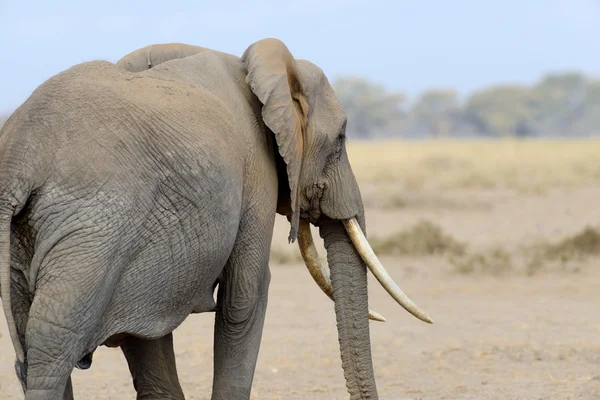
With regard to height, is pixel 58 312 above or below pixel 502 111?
below

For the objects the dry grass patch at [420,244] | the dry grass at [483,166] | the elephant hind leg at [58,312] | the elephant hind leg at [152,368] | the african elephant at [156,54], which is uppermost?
the dry grass at [483,166]

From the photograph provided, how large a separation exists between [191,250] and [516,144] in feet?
122

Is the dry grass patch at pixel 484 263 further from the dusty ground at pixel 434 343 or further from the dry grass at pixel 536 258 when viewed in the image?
the dusty ground at pixel 434 343

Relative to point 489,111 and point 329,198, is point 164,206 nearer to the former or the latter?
point 329,198

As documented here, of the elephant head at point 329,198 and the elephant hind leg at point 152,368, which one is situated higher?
the elephant head at point 329,198

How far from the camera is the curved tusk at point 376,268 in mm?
5559

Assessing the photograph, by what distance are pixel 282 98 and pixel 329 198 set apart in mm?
658

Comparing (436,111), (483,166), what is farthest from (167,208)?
(436,111)

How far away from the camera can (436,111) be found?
78.5m

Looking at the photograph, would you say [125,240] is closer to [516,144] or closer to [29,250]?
[29,250]

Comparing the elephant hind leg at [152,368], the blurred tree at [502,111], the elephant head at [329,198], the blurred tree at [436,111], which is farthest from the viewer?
the blurred tree at [436,111]

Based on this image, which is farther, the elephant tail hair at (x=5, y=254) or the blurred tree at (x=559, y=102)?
the blurred tree at (x=559, y=102)

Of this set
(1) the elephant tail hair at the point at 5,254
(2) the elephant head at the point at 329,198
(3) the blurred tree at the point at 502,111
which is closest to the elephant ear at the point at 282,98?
(2) the elephant head at the point at 329,198

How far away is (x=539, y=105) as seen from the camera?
73438mm
